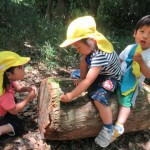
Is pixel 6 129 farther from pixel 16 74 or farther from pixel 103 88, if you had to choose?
pixel 103 88

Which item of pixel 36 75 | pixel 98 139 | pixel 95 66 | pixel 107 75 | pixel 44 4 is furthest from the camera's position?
pixel 44 4

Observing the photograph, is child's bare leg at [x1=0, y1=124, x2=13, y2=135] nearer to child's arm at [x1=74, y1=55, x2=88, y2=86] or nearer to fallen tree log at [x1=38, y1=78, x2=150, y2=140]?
fallen tree log at [x1=38, y1=78, x2=150, y2=140]

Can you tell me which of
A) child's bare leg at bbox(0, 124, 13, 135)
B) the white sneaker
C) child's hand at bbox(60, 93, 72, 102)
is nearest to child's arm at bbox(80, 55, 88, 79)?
child's hand at bbox(60, 93, 72, 102)

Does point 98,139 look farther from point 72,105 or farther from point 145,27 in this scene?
point 145,27

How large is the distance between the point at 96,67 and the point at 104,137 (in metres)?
0.86

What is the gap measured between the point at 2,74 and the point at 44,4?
9870mm

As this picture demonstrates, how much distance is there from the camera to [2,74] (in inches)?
126

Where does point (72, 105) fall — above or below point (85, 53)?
below

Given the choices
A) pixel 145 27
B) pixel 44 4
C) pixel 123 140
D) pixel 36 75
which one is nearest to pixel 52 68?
pixel 36 75

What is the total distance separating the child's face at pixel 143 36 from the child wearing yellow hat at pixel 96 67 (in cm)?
46

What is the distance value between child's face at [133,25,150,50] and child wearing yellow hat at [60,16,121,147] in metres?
0.46

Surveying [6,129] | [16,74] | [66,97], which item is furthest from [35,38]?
[66,97]

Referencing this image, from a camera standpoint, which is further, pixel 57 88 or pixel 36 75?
pixel 36 75

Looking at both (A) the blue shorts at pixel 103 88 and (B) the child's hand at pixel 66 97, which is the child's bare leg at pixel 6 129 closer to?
(B) the child's hand at pixel 66 97
